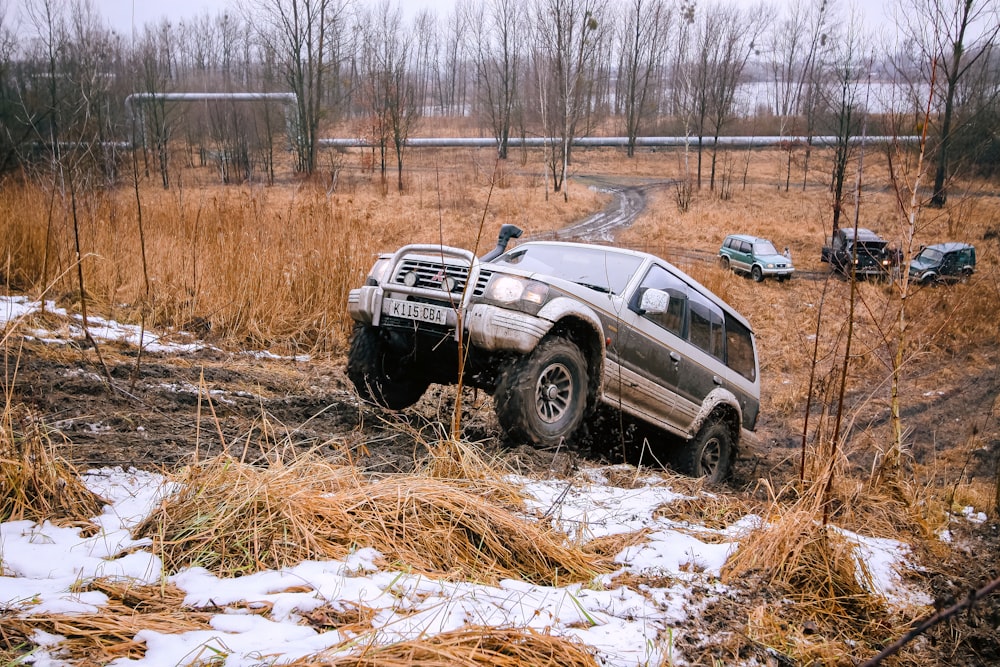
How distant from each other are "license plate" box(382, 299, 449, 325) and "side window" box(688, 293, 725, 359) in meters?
2.41

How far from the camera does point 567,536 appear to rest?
10.1 feet

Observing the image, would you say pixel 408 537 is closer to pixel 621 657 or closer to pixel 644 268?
pixel 621 657

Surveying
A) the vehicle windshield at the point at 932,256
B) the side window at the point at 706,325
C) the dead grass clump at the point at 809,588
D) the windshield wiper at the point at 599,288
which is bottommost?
the dead grass clump at the point at 809,588

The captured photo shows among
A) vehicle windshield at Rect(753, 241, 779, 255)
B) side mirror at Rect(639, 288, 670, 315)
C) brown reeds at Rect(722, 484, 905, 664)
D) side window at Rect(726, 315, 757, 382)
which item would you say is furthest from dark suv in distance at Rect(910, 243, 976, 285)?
brown reeds at Rect(722, 484, 905, 664)

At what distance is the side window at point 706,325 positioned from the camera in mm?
5984

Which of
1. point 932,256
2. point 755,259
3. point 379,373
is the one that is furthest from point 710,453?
point 932,256

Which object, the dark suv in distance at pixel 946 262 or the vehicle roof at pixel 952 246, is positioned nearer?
the dark suv in distance at pixel 946 262

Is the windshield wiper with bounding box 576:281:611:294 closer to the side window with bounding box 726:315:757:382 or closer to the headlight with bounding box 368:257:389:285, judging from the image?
the headlight with bounding box 368:257:389:285

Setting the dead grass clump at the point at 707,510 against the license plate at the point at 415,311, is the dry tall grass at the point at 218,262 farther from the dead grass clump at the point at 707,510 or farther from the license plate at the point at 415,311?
the dead grass clump at the point at 707,510

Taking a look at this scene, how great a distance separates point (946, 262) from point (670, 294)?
1551 cm

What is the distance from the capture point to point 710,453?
634 centimetres

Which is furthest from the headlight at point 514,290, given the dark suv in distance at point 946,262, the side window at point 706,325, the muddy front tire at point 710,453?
the dark suv in distance at point 946,262

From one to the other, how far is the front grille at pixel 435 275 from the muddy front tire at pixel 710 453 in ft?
8.41

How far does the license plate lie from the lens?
15.1ft
